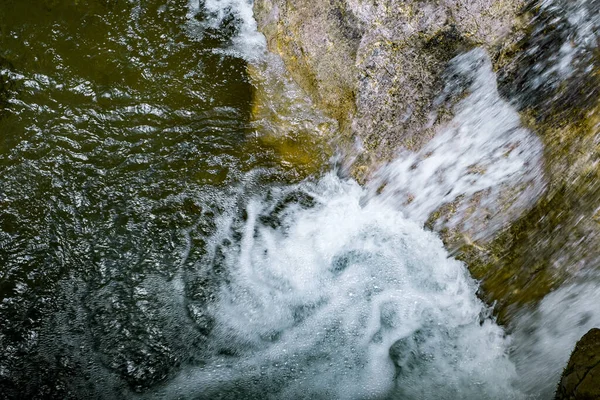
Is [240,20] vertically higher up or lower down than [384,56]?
higher up

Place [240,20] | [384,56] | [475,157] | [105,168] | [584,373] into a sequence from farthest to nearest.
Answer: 1. [240,20]
2. [105,168]
3. [384,56]
4. [475,157]
5. [584,373]

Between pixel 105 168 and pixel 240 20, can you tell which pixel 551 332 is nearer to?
pixel 105 168

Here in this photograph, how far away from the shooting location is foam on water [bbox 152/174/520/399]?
381 centimetres

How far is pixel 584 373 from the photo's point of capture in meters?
2.65

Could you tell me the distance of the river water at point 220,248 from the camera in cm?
364

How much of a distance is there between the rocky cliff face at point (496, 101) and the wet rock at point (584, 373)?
820mm

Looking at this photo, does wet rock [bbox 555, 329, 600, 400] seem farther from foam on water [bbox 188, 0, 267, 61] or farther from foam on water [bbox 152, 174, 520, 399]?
foam on water [bbox 188, 0, 267, 61]

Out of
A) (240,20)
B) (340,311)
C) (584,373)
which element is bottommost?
(584,373)

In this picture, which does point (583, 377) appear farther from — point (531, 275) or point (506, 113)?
point (506, 113)

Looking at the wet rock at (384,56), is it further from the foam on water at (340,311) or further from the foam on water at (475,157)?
the foam on water at (340,311)

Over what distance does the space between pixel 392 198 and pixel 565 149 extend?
140cm

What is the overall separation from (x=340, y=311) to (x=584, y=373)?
1.92m

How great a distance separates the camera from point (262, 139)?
461cm

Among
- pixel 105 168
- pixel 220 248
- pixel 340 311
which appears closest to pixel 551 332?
pixel 340 311
